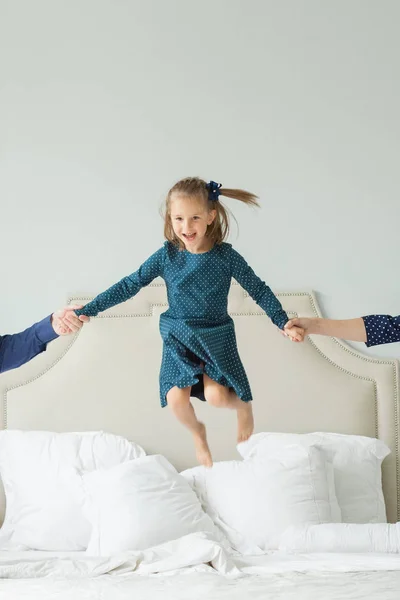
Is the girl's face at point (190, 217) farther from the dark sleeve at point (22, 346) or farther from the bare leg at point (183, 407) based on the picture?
the dark sleeve at point (22, 346)

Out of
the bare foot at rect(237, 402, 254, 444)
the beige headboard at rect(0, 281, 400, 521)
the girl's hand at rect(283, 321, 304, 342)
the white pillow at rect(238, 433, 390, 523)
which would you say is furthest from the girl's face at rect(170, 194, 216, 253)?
the beige headboard at rect(0, 281, 400, 521)

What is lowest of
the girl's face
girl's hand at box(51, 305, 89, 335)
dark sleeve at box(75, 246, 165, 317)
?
girl's hand at box(51, 305, 89, 335)

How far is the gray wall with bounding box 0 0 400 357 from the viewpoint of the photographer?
3475 mm

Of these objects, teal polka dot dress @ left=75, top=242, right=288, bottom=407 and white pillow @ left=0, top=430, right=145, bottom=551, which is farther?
white pillow @ left=0, top=430, right=145, bottom=551

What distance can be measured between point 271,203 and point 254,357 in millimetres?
642

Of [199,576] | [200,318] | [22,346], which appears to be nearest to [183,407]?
[200,318]

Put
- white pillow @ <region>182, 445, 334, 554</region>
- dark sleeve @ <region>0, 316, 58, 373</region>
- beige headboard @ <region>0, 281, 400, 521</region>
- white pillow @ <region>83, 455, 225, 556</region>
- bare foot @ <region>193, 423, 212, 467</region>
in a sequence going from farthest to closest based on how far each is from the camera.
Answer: beige headboard @ <region>0, 281, 400, 521</region>
white pillow @ <region>182, 445, 334, 554</region>
white pillow @ <region>83, 455, 225, 556</region>
dark sleeve @ <region>0, 316, 58, 373</region>
bare foot @ <region>193, 423, 212, 467</region>

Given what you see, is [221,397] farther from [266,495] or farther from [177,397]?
[266,495]

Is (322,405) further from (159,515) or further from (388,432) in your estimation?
(159,515)

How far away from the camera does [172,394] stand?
1827 mm

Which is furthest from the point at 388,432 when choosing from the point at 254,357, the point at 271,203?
the point at 271,203

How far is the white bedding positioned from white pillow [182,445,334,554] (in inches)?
7.3

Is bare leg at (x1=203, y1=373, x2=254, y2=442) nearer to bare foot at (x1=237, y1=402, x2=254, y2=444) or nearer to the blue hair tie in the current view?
bare foot at (x1=237, y1=402, x2=254, y2=444)

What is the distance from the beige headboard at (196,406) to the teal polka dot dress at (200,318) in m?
1.49
